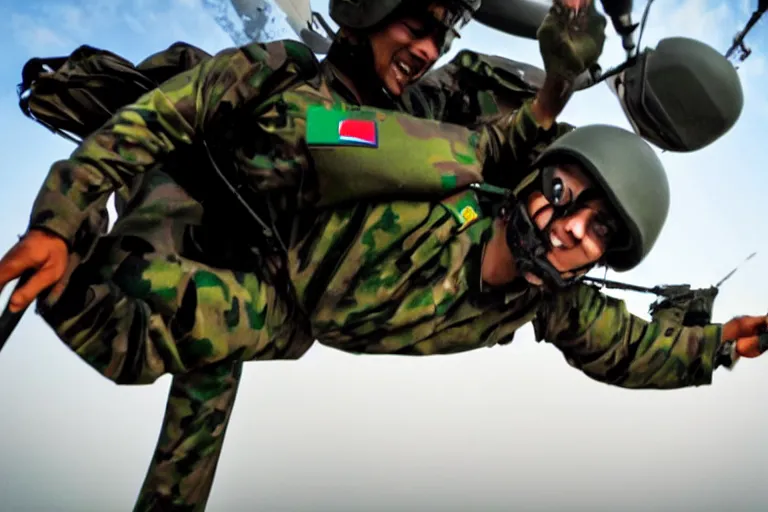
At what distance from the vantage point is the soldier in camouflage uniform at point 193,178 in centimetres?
125

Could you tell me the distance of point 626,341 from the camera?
64.5 inches

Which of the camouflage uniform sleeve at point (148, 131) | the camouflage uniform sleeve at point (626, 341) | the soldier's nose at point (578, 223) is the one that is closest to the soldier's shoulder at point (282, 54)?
the camouflage uniform sleeve at point (148, 131)

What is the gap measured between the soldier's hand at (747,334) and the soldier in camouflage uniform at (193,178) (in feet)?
1.72

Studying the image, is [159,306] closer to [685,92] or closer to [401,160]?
[401,160]

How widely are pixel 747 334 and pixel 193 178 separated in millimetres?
1062

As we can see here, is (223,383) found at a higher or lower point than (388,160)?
lower

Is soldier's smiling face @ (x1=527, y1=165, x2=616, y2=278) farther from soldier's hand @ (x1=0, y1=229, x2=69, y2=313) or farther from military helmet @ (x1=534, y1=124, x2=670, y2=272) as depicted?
soldier's hand @ (x1=0, y1=229, x2=69, y2=313)

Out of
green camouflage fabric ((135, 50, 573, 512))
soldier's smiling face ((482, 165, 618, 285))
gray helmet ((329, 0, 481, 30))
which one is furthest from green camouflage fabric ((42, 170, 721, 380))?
gray helmet ((329, 0, 481, 30))

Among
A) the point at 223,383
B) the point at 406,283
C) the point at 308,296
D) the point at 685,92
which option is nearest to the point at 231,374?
the point at 223,383

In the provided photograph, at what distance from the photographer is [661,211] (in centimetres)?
137

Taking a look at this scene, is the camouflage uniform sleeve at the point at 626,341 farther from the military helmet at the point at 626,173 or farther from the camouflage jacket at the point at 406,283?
the military helmet at the point at 626,173

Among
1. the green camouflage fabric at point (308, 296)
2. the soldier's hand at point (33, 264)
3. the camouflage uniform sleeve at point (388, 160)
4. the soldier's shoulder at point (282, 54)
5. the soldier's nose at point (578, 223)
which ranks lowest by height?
the soldier's hand at point (33, 264)

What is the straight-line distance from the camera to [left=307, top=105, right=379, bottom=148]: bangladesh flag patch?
135 centimetres

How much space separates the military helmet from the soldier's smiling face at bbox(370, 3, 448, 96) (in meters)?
0.28
